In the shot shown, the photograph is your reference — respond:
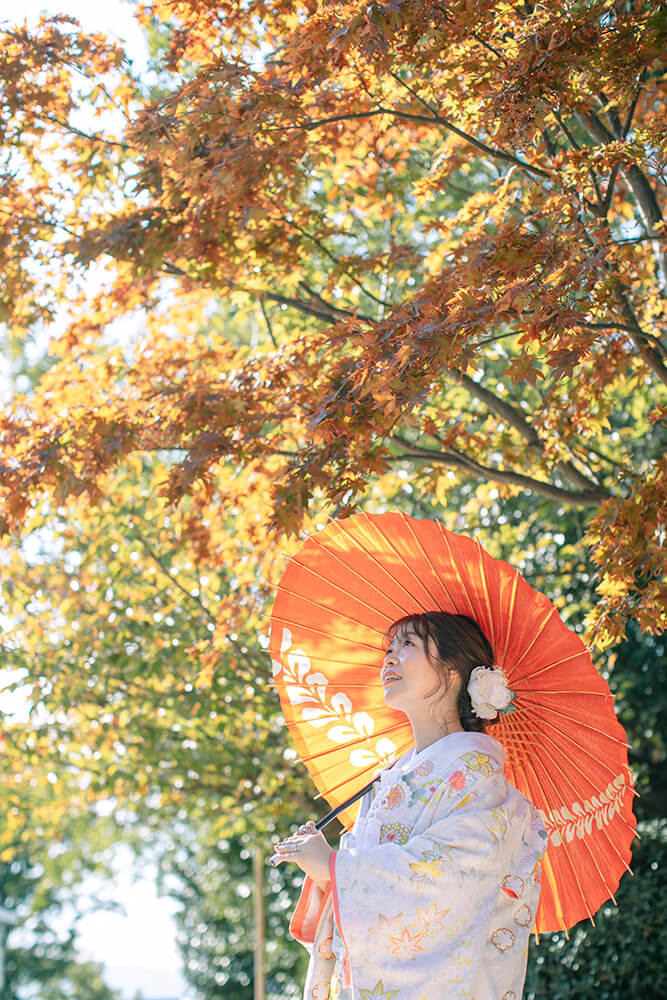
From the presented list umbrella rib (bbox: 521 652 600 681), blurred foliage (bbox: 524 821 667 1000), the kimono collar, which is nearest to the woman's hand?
the kimono collar

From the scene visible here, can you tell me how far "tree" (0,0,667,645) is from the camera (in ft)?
9.68

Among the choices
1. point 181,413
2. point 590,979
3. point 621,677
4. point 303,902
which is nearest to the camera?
point 303,902

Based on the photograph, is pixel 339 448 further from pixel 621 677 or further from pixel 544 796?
pixel 621 677

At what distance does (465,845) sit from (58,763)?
16.5 feet

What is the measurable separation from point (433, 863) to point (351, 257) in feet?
9.23

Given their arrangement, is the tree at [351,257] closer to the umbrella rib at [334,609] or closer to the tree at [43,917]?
the umbrella rib at [334,609]

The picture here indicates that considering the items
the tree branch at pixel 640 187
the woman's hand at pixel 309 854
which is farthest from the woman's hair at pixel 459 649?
the tree branch at pixel 640 187

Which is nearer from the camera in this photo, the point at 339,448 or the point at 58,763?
the point at 339,448

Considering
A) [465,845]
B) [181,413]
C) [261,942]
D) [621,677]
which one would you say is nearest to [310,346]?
[181,413]

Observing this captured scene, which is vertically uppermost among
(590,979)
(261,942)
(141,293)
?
(141,293)

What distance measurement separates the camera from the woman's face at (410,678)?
242cm

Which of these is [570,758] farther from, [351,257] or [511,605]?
[351,257]

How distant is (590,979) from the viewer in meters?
5.39

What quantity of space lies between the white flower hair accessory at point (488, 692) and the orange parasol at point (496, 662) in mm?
101
